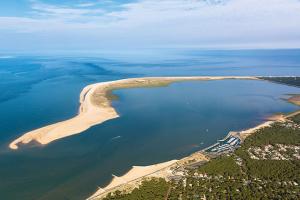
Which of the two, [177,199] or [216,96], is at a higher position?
[216,96]

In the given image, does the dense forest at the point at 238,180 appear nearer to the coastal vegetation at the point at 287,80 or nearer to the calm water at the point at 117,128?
the calm water at the point at 117,128

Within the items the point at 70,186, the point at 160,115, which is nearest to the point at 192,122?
the point at 160,115

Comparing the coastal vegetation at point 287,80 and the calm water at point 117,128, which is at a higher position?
the coastal vegetation at point 287,80

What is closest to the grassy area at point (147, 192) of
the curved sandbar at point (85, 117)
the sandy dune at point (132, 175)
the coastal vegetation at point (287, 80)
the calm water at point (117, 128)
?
the sandy dune at point (132, 175)

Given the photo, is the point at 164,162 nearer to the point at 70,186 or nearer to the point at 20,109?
the point at 70,186

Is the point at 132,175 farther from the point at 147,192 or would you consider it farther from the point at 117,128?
the point at 117,128

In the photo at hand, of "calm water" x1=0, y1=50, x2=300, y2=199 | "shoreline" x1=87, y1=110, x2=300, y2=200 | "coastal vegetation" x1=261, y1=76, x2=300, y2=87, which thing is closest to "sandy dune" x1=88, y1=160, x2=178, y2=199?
"shoreline" x1=87, y1=110, x2=300, y2=200

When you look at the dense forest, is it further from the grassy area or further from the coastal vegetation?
the coastal vegetation

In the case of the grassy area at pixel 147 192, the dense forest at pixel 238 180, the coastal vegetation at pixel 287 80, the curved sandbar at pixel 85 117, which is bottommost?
the grassy area at pixel 147 192
